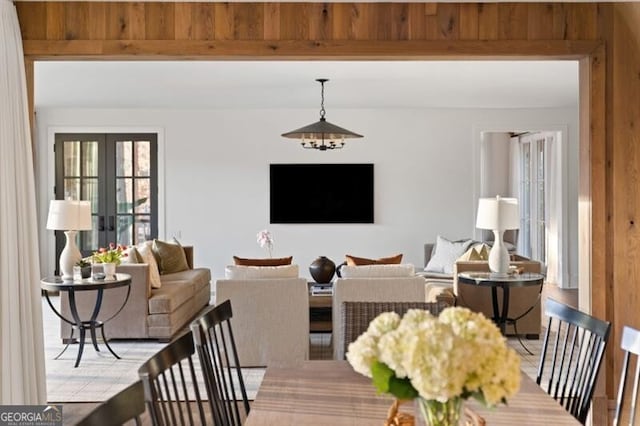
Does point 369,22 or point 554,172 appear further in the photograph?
point 554,172

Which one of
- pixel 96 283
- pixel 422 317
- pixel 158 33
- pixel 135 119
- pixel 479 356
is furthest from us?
pixel 135 119

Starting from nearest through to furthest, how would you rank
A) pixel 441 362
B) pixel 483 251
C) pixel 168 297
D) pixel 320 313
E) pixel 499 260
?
pixel 441 362 < pixel 499 260 < pixel 320 313 < pixel 168 297 < pixel 483 251

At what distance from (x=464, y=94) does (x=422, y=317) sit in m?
7.58

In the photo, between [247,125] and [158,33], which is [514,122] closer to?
[247,125]

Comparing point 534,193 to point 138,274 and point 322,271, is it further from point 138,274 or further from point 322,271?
point 138,274

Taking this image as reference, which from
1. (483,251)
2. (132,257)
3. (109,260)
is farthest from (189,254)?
(483,251)

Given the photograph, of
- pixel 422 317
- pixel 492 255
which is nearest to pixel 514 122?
pixel 492 255

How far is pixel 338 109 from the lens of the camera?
1035cm

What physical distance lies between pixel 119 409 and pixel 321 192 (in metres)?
8.75

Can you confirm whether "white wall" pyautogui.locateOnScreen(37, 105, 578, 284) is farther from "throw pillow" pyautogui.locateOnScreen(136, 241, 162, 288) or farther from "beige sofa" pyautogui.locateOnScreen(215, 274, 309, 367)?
"beige sofa" pyautogui.locateOnScreen(215, 274, 309, 367)

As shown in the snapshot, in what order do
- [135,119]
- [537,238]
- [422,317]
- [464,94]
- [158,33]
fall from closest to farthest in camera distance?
[422,317], [158,33], [464,94], [135,119], [537,238]

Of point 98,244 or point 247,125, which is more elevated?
point 247,125

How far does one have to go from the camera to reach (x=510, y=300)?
7012 mm

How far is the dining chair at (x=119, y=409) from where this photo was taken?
1619 mm
